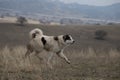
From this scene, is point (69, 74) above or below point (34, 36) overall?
below

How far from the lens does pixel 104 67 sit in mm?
14516

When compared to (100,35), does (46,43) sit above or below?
above

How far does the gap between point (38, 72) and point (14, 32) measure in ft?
155

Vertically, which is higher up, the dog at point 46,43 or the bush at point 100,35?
the dog at point 46,43

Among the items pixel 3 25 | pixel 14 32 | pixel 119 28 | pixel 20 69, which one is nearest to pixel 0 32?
pixel 14 32

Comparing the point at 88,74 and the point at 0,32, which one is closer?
the point at 88,74

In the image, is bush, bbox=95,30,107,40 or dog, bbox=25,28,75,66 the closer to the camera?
dog, bbox=25,28,75,66

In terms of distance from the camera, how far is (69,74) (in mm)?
12062

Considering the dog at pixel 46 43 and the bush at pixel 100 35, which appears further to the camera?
the bush at pixel 100 35

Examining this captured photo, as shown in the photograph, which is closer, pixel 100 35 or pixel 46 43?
pixel 46 43

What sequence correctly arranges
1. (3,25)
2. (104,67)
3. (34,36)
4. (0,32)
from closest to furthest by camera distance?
(104,67) → (34,36) → (0,32) → (3,25)

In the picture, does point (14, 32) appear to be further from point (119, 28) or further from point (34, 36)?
point (34, 36)

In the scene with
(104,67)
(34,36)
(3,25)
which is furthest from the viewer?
(3,25)

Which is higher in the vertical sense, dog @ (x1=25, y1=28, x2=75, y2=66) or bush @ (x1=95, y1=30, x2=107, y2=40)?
dog @ (x1=25, y1=28, x2=75, y2=66)
